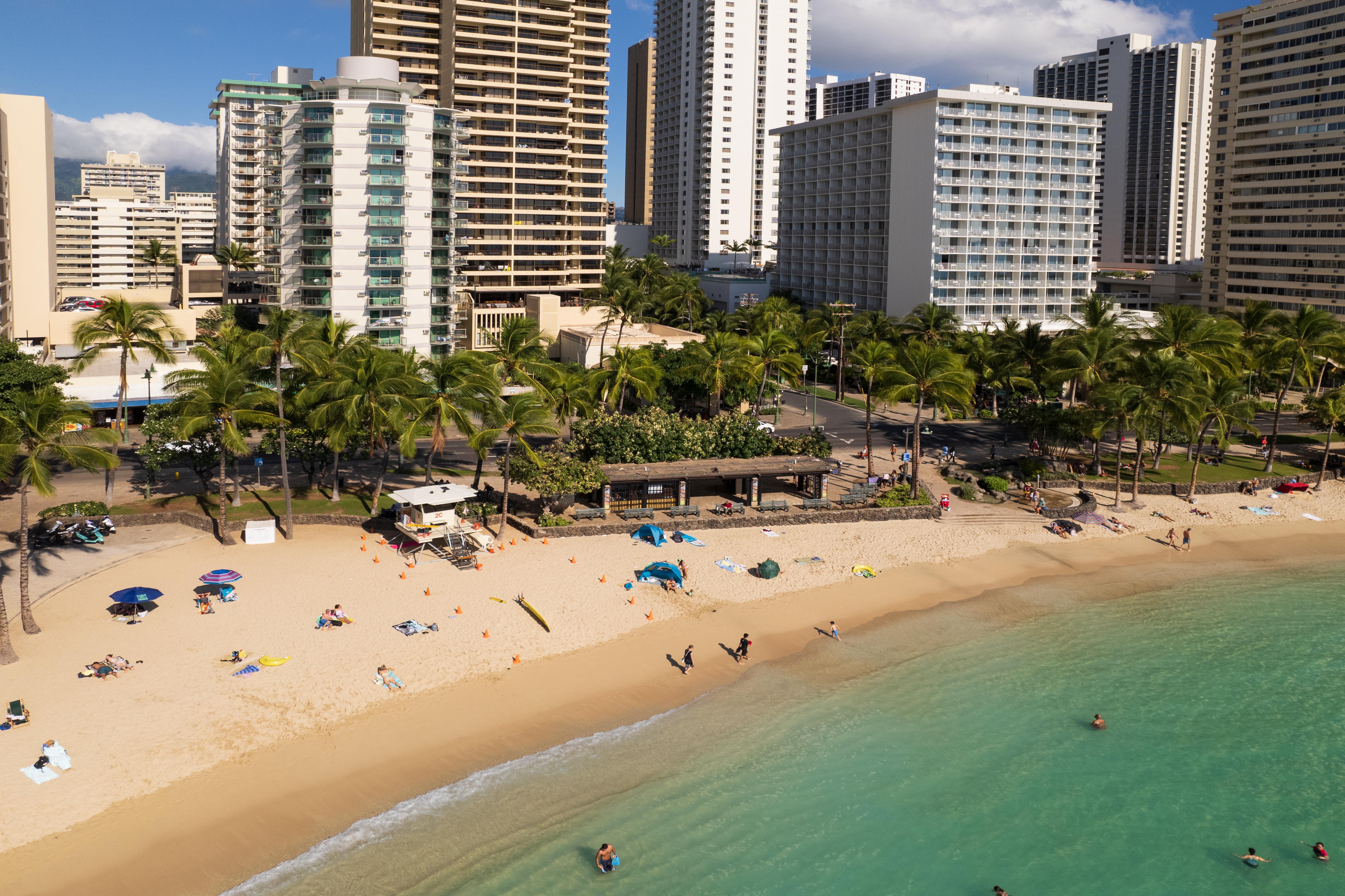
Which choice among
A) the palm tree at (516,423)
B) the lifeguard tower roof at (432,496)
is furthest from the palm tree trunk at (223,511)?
the palm tree at (516,423)

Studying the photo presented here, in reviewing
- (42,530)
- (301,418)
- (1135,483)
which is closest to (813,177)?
(1135,483)

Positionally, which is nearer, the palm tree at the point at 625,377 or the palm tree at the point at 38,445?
the palm tree at the point at 38,445

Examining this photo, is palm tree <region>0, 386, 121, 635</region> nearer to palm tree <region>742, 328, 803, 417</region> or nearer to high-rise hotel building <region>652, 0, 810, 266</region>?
palm tree <region>742, 328, 803, 417</region>

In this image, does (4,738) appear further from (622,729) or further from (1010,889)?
(1010,889)

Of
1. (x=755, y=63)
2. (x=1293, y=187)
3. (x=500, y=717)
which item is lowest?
(x=500, y=717)

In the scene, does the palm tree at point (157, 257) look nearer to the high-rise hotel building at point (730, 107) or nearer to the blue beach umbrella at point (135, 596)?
the high-rise hotel building at point (730, 107)

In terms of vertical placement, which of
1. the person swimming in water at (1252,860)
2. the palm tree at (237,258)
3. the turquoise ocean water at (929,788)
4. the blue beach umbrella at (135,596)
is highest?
the palm tree at (237,258)
